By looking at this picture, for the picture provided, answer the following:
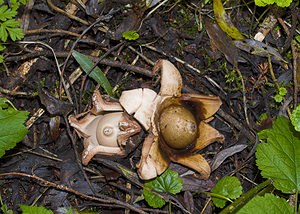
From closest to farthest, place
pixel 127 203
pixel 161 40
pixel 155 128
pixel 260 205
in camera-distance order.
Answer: pixel 260 205 → pixel 155 128 → pixel 127 203 → pixel 161 40

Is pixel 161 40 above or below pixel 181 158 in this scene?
above

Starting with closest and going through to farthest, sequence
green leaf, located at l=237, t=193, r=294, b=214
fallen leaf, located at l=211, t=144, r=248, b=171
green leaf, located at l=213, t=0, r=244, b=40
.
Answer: green leaf, located at l=237, t=193, r=294, b=214, fallen leaf, located at l=211, t=144, r=248, b=171, green leaf, located at l=213, t=0, r=244, b=40

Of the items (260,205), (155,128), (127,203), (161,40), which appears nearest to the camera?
(260,205)

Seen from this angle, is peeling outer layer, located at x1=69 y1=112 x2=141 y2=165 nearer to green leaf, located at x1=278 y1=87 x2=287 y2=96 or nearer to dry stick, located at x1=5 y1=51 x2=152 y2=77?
dry stick, located at x1=5 y1=51 x2=152 y2=77

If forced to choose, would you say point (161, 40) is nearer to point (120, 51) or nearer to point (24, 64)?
point (120, 51)

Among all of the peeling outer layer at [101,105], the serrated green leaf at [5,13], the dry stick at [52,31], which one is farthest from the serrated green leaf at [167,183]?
the serrated green leaf at [5,13]

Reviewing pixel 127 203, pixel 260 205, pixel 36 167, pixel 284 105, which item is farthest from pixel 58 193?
pixel 284 105

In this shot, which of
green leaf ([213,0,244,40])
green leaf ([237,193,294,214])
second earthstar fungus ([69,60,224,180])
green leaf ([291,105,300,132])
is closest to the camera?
green leaf ([237,193,294,214])

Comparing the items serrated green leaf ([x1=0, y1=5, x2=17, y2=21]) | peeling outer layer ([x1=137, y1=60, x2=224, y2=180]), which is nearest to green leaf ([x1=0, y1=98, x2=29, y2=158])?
serrated green leaf ([x1=0, y1=5, x2=17, y2=21])
